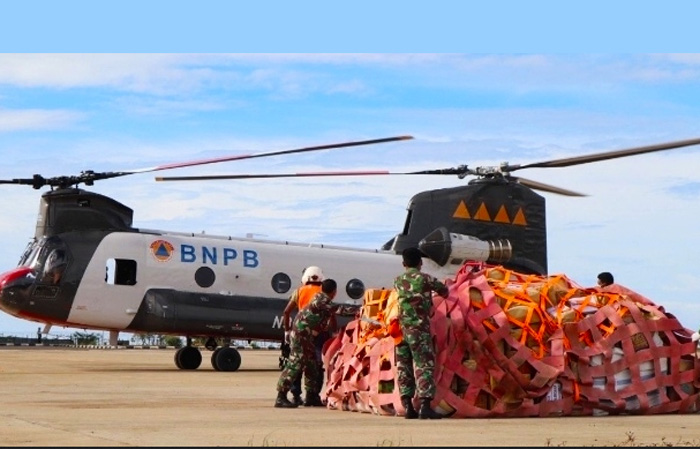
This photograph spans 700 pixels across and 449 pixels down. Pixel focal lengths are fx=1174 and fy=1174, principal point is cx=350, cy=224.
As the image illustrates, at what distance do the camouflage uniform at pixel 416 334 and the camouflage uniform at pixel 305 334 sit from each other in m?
1.65

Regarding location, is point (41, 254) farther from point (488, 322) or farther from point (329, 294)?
point (488, 322)

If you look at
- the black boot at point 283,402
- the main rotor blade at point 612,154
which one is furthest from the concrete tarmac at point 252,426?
the main rotor blade at point 612,154

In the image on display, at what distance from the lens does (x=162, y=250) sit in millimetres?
25219

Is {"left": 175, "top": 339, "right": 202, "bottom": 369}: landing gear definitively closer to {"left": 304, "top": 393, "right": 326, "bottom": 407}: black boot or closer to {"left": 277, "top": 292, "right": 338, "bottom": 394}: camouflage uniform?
{"left": 304, "top": 393, "right": 326, "bottom": 407}: black boot

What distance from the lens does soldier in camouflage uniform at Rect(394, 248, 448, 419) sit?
12022 mm

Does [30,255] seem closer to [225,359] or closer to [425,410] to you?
[225,359]

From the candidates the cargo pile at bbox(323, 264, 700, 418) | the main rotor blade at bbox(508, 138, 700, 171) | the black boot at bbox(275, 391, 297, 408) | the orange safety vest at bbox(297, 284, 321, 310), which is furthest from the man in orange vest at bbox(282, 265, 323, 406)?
the main rotor blade at bbox(508, 138, 700, 171)

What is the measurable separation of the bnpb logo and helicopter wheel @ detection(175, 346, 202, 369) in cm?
237

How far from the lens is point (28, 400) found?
14.8 metres

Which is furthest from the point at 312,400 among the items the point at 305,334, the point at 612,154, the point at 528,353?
the point at 612,154

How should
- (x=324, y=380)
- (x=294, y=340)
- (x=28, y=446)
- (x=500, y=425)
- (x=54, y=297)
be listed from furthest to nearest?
(x=54, y=297) < (x=324, y=380) < (x=294, y=340) < (x=500, y=425) < (x=28, y=446)

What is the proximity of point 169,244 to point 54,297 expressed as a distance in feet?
8.95

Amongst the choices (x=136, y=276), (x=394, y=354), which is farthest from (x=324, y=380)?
(x=136, y=276)

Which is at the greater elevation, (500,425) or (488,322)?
(488,322)
